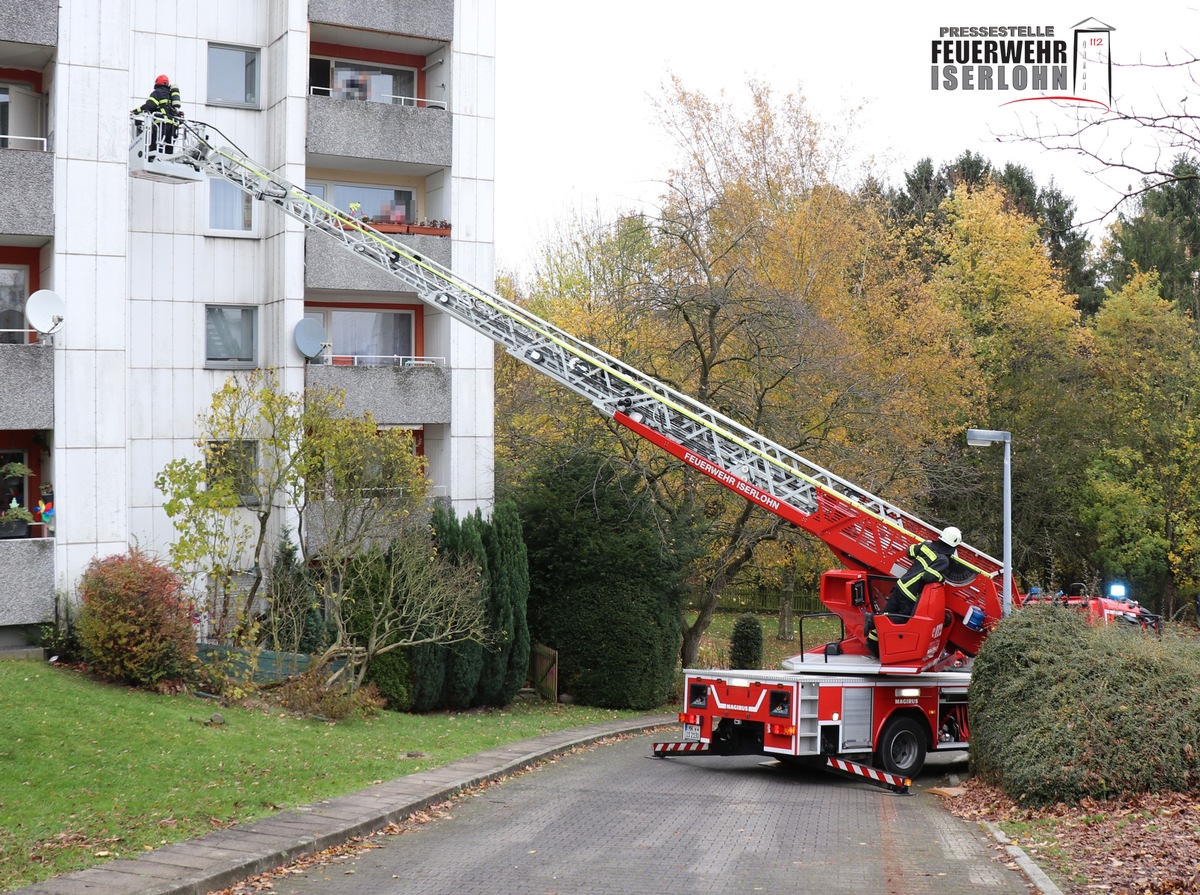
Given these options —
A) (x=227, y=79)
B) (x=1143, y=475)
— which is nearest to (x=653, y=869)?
(x=227, y=79)

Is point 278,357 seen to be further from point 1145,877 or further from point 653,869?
point 1145,877

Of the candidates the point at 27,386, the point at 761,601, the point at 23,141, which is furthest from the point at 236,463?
the point at 761,601

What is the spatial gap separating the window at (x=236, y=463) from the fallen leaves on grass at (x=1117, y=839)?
1253 cm

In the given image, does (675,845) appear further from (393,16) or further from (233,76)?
(233,76)

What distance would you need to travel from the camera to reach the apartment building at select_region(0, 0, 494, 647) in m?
19.8

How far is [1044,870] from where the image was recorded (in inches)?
429

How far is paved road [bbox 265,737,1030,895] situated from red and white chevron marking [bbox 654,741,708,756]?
50.4 inches

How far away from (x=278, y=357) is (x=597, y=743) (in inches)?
372

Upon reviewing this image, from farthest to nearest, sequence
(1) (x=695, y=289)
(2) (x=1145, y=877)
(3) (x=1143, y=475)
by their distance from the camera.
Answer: (3) (x=1143, y=475) → (1) (x=695, y=289) → (2) (x=1145, y=877)

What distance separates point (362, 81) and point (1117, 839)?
805 inches

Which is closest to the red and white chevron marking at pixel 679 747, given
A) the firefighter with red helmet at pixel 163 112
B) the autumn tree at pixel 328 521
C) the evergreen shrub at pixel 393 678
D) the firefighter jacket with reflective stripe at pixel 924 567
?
the firefighter jacket with reflective stripe at pixel 924 567

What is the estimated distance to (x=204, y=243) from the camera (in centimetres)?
2402

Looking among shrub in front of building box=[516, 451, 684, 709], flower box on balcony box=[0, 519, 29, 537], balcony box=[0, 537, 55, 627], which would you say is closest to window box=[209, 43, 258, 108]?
flower box on balcony box=[0, 519, 29, 537]

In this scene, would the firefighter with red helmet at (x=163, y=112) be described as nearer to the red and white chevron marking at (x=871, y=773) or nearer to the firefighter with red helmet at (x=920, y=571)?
the firefighter with red helmet at (x=920, y=571)
